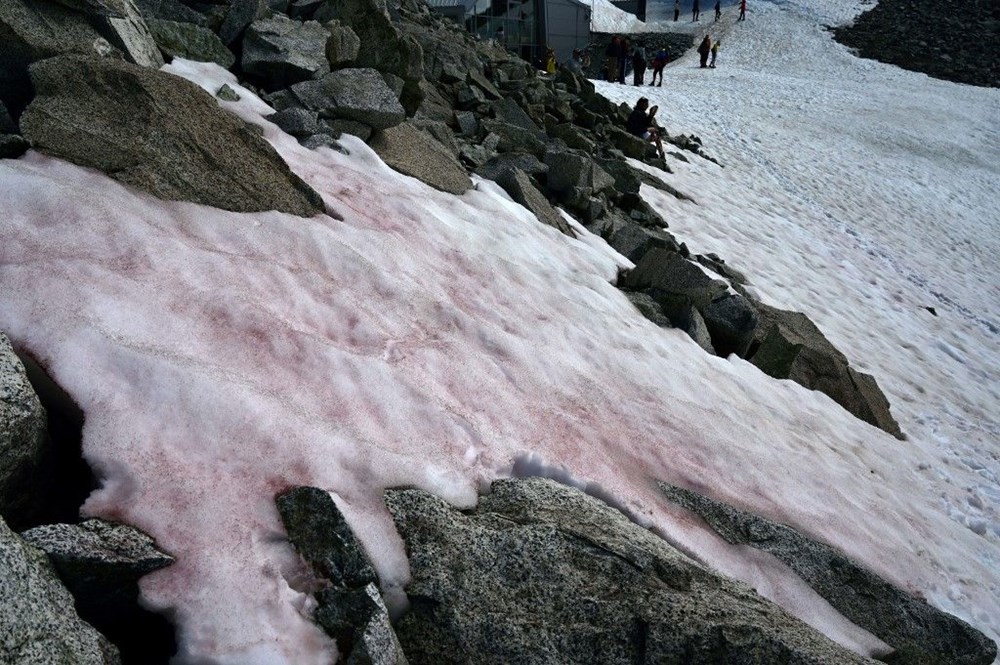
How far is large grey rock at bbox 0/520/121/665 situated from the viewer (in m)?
2.03

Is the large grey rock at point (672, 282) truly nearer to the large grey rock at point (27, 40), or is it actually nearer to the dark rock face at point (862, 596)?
the dark rock face at point (862, 596)

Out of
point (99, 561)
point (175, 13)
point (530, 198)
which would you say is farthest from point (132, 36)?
point (99, 561)

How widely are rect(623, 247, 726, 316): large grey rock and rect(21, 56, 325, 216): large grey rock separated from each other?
391 cm

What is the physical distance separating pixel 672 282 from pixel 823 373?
182cm

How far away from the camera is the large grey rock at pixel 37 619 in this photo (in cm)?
203

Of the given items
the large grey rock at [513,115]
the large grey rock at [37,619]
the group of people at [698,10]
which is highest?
the group of people at [698,10]

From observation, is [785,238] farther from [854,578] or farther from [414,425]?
[414,425]

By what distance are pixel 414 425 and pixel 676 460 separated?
1.90 meters

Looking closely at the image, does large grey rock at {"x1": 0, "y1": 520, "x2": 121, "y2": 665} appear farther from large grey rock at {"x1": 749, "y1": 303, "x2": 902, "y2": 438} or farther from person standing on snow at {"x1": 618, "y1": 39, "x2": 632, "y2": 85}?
person standing on snow at {"x1": 618, "y1": 39, "x2": 632, "y2": 85}

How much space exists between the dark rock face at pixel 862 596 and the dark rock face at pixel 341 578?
7.21 feet

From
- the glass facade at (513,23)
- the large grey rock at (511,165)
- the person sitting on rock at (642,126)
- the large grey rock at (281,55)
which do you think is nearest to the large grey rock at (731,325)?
the large grey rock at (511,165)

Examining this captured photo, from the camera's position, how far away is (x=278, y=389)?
12.1 feet

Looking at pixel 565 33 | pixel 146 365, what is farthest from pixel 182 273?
pixel 565 33

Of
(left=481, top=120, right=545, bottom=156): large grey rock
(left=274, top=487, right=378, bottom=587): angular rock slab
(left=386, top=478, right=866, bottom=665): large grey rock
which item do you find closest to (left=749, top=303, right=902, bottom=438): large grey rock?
(left=386, top=478, right=866, bottom=665): large grey rock
